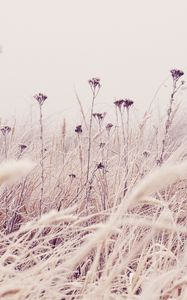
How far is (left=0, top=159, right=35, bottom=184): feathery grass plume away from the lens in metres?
0.90

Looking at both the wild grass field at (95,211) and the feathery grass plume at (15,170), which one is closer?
the feathery grass plume at (15,170)

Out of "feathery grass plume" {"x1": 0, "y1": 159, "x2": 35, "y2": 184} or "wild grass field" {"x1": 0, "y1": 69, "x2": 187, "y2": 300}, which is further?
"wild grass field" {"x1": 0, "y1": 69, "x2": 187, "y2": 300}

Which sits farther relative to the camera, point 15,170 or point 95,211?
point 95,211

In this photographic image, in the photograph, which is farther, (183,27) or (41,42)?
(183,27)

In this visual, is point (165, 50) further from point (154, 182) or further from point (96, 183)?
point (154, 182)

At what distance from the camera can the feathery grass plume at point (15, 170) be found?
35.5 inches

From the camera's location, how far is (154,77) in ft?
55.2

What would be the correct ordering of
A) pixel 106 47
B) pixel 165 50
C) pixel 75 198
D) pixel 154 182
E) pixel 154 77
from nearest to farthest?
pixel 154 182
pixel 75 198
pixel 154 77
pixel 165 50
pixel 106 47

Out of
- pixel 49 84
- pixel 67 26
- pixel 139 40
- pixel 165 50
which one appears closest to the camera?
pixel 49 84

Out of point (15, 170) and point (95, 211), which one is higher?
point (95, 211)

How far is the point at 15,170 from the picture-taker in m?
0.93

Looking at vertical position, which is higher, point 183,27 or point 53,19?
point 53,19

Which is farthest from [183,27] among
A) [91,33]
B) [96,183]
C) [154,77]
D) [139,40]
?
[96,183]

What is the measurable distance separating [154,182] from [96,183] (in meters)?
1.85
